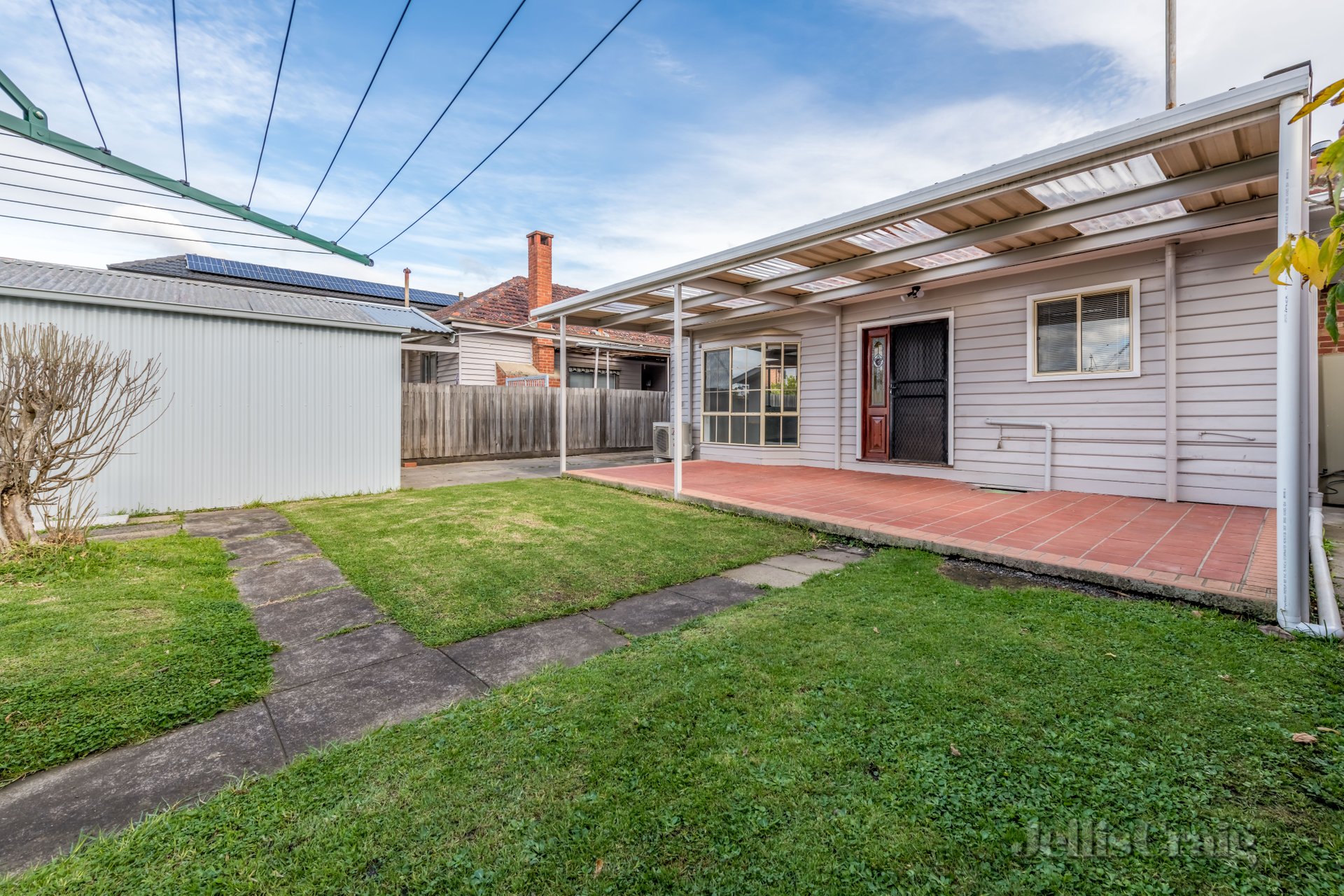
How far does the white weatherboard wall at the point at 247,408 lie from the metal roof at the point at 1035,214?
11.0ft

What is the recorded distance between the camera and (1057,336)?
635 centimetres

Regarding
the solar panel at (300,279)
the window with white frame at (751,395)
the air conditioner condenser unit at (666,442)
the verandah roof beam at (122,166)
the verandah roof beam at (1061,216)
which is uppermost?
the solar panel at (300,279)

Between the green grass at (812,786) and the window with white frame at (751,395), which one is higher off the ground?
the window with white frame at (751,395)

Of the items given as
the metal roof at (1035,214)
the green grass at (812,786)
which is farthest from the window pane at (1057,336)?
the green grass at (812,786)

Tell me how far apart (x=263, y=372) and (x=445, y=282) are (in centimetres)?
1900

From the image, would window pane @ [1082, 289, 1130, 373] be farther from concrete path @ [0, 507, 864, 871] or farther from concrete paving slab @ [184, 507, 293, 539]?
concrete paving slab @ [184, 507, 293, 539]

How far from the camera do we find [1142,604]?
3150 mm

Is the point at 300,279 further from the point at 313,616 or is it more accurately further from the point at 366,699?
the point at 366,699

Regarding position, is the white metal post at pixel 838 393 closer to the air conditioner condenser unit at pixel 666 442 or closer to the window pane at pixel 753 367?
the window pane at pixel 753 367

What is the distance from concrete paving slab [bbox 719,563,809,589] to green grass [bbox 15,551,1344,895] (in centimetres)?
112

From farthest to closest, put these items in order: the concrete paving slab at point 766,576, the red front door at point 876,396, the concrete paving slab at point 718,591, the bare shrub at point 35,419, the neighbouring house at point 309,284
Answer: the neighbouring house at point 309,284 → the red front door at point 876,396 → the bare shrub at point 35,419 → the concrete paving slab at point 766,576 → the concrete paving slab at point 718,591

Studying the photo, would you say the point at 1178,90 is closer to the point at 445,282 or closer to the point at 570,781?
the point at 570,781

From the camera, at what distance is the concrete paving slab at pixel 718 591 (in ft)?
11.2

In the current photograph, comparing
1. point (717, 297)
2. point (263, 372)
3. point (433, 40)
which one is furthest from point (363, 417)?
point (717, 297)
